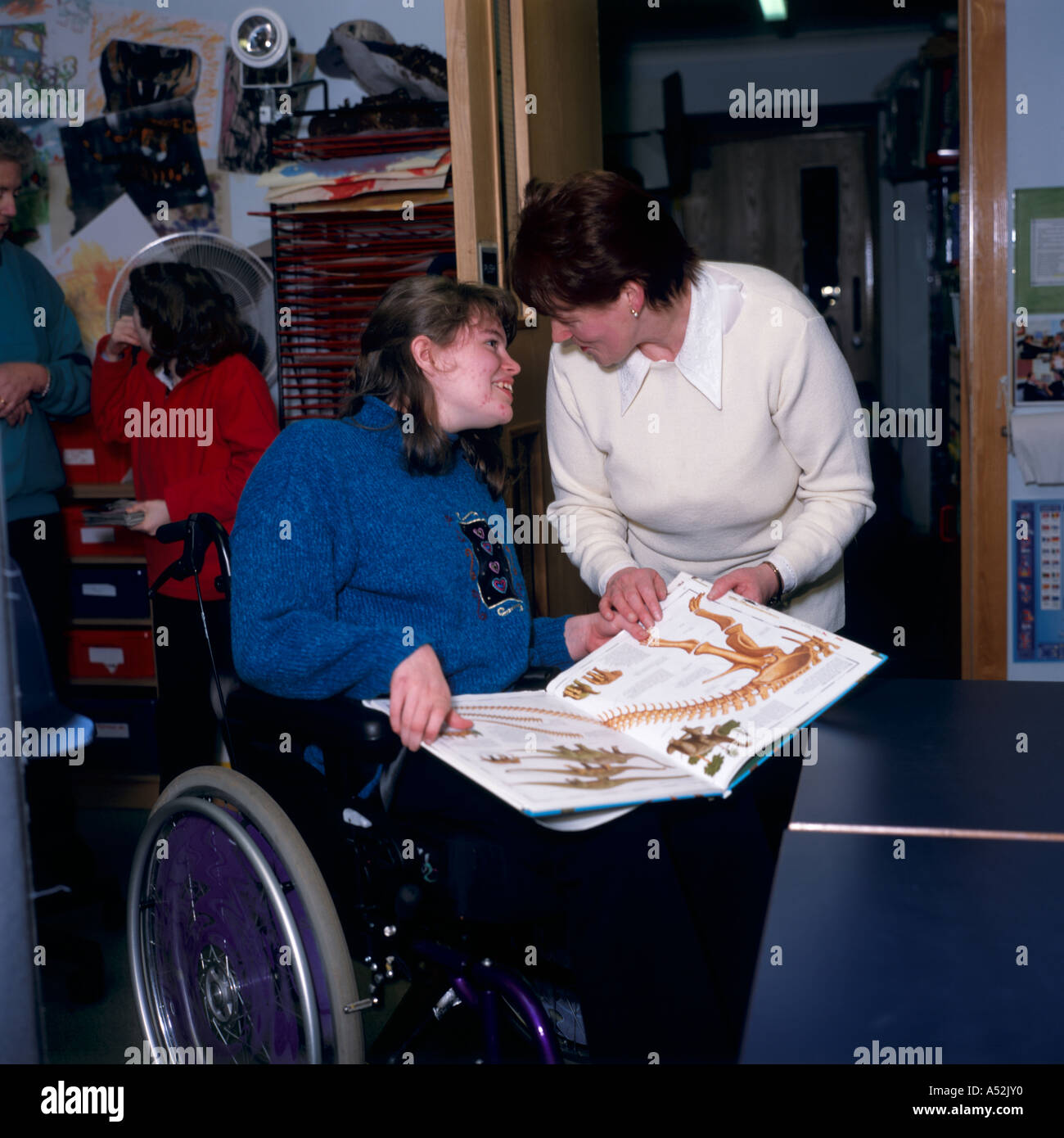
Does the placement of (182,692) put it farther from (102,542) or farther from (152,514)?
(102,542)

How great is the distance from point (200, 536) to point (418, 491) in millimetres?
304

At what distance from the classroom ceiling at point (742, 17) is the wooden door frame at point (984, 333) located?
268 centimetres

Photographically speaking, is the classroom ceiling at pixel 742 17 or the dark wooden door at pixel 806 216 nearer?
the classroom ceiling at pixel 742 17

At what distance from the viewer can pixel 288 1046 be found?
4.46 feet

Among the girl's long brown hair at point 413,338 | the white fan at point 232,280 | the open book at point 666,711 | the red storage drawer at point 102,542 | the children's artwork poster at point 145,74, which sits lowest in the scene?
the open book at point 666,711

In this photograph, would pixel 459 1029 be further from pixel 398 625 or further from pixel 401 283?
pixel 401 283

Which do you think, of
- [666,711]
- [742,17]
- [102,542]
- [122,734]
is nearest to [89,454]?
[102,542]

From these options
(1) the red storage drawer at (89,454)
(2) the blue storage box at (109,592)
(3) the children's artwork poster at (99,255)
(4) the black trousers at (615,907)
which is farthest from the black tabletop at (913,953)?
(3) the children's artwork poster at (99,255)

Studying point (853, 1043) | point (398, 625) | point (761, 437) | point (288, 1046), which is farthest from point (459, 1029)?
point (853, 1043)

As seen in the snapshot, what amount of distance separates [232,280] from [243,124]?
1.92 feet

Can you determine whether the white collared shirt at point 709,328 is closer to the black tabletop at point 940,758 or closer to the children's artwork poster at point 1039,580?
the black tabletop at point 940,758

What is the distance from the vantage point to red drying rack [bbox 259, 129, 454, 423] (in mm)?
2592

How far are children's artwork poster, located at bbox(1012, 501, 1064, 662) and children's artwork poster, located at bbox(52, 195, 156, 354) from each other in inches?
97.0

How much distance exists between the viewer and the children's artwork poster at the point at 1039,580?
2.91 meters
